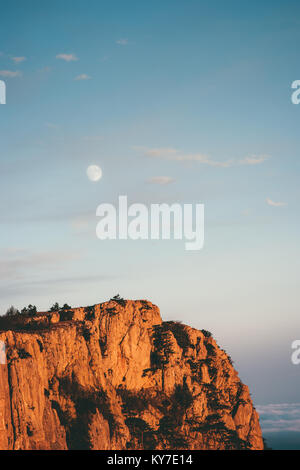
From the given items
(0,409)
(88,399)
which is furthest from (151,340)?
(0,409)

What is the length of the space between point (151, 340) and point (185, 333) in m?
11.4

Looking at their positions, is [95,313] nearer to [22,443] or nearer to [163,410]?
[163,410]

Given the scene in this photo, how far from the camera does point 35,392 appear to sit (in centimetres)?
8800

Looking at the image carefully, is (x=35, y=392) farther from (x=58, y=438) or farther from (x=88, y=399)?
(x=88, y=399)

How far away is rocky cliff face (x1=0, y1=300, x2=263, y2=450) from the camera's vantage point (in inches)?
3438

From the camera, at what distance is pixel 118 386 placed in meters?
110

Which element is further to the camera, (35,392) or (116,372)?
(116,372)

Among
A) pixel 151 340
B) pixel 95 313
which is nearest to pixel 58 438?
pixel 95 313

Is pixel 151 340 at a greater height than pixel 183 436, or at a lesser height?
greater

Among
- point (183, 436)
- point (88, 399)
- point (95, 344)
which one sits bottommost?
point (183, 436)

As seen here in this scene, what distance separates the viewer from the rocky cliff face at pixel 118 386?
87.3 metres

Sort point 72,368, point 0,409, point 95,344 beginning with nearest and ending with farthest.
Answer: point 0,409 < point 72,368 < point 95,344

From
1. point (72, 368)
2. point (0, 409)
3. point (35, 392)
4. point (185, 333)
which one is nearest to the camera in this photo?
point (0, 409)
